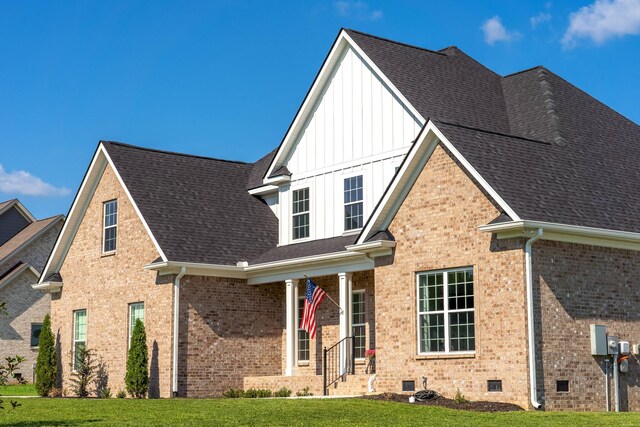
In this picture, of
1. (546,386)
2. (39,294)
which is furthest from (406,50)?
(39,294)

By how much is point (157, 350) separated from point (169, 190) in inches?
198

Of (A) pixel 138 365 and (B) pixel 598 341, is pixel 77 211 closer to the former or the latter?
(A) pixel 138 365

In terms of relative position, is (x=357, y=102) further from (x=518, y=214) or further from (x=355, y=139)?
(x=518, y=214)

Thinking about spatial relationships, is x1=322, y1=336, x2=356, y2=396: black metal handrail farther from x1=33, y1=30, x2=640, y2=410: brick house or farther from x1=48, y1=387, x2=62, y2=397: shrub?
x1=48, y1=387, x2=62, y2=397: shrub

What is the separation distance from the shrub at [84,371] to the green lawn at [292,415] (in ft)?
25.9

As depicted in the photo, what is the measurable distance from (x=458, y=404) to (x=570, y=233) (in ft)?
13.4

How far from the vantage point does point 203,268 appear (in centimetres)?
2622

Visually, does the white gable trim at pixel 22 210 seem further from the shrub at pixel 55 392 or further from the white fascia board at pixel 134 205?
the white fascia board at pixel 134 205

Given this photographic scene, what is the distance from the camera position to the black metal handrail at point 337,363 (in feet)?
79.5

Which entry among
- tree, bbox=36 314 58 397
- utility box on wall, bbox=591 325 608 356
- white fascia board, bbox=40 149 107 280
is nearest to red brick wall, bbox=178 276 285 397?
white fascia board, bbox=40 149 107 280

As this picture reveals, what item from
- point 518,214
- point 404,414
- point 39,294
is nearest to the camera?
point 404,414

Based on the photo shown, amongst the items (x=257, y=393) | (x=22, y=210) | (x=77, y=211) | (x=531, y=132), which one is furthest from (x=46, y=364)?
(x=22, y=210)

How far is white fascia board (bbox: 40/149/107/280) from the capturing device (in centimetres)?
3027

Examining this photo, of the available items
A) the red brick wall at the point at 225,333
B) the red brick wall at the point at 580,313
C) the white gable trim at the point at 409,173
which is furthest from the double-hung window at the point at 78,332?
the red brick wall at the point at 580,313
